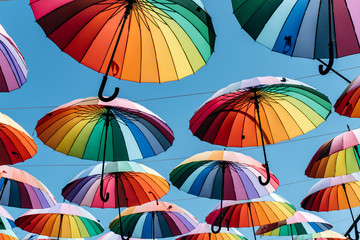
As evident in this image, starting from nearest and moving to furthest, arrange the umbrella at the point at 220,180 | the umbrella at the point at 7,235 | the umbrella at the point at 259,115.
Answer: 1. the umbrella at the point at 259,115
2. the umbrella at the point at 220,180
3. the umbrella at the point at 7,235

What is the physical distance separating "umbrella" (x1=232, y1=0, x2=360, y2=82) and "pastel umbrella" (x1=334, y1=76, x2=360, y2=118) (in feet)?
4.94

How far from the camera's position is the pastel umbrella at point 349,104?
454 centimetres

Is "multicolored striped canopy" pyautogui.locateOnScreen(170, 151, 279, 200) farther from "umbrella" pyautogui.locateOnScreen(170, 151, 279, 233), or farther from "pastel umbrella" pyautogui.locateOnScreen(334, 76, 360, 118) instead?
"pastel umbrella" pyautogui.locateOnScreen(334, 76, 360, 118)

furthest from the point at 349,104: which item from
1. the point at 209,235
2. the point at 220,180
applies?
the point at 209,235

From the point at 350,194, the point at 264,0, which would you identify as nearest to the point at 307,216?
the point at 350,194

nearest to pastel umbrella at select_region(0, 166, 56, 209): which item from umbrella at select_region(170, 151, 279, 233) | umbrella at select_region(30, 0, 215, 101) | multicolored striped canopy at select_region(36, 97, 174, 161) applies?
multicolored striped canopy at select_region(36, 97, 174, 161)

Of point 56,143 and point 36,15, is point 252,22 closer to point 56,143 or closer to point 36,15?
point 36,15

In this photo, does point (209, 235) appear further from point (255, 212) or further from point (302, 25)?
point (302, 25)

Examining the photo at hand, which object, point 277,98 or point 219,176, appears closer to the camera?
point 277,98

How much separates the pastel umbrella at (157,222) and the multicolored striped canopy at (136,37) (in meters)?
4.09

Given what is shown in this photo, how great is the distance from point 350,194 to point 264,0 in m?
5.19

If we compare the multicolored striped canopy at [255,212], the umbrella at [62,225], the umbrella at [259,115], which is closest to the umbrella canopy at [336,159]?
the umbrella at [259,115]

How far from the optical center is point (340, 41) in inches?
121

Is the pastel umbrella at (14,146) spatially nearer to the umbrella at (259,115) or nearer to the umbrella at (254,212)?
the umbrella at (259,115)
